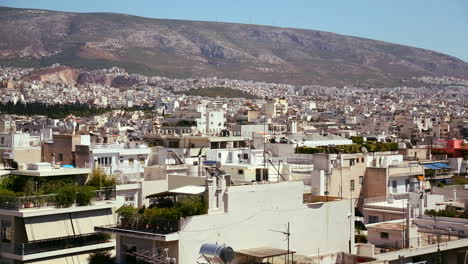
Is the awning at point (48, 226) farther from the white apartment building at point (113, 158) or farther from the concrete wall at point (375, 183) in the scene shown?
the concrete wall at point (375, 183)

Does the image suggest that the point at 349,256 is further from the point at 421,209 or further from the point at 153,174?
the point at 153,174

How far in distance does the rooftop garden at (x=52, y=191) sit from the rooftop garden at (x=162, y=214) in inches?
46.2

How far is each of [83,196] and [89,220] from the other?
0.52 meters

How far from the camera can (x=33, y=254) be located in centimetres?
1545

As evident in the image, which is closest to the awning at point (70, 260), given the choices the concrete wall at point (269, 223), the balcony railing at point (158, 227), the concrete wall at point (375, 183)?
the balcony railing at point (158, 227)

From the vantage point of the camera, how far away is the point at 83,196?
16406mm

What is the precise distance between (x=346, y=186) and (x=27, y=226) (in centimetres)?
1237

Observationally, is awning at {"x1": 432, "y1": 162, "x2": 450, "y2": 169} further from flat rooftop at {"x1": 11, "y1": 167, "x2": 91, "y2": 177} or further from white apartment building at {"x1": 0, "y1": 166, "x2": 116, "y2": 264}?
white apartment building at {"x1": 0, "y1": 166, "x2": 116, "y2": 264}

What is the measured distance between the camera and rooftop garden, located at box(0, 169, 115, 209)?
15.8m

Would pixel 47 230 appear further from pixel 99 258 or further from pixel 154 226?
pixel 154 226

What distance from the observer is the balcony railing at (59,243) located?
15512 millimetres

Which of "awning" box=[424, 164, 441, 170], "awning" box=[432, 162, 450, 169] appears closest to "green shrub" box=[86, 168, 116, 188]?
"awning" box=[424, 164, 441, 170]

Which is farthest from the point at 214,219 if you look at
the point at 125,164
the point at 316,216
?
the point at 125,164

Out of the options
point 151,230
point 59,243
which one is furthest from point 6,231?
point 151,230
